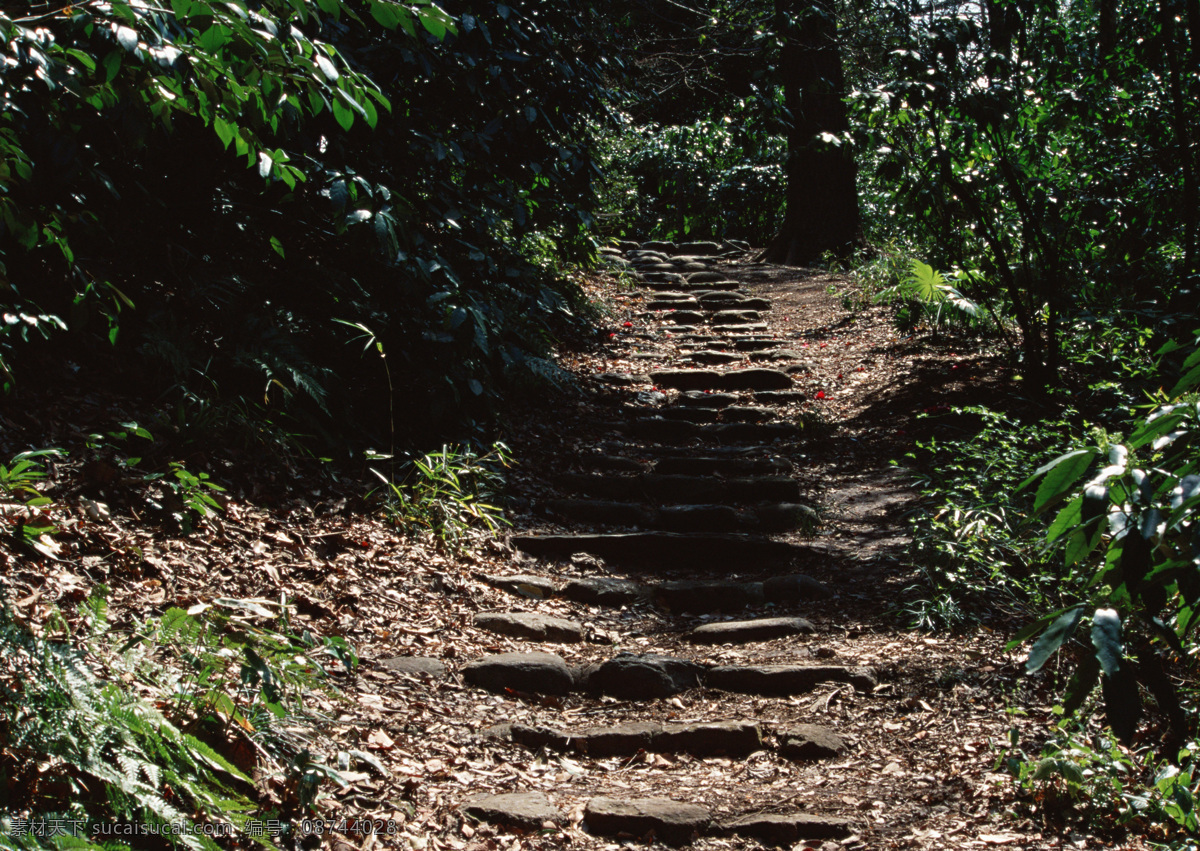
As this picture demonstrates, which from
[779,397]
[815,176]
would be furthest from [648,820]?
[815,176]

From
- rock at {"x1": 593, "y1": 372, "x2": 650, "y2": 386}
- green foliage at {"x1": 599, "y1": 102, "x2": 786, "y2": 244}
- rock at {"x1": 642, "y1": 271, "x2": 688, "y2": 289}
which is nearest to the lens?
rock at {"x1": 593, "y1": 372, "x2": 650, "y2": 386}

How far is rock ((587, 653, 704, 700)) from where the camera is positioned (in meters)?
3.31

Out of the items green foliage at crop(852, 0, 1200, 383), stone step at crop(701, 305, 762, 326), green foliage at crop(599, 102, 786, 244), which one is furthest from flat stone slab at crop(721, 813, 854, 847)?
green foliage at crop(599, 102, 786, 244)

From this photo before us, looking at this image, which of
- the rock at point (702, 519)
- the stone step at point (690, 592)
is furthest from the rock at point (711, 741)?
the rock at point (702, 519)

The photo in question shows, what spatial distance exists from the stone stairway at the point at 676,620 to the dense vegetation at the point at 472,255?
0.64 meters

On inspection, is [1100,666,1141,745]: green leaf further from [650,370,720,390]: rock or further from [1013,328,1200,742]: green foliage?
[650,370,720,390]: rock

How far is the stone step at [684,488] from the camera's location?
540 cm

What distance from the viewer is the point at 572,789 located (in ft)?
8.73

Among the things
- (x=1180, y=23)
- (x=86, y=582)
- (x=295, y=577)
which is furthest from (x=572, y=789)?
(x=1180, y=23)

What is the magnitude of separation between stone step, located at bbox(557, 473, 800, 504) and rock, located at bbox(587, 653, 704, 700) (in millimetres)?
2072

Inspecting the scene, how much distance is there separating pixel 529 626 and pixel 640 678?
621mm

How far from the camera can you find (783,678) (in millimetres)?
3316

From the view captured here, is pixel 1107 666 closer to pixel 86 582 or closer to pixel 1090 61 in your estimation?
pixel 86 582

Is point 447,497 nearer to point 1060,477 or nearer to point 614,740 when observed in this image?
point 614,740
